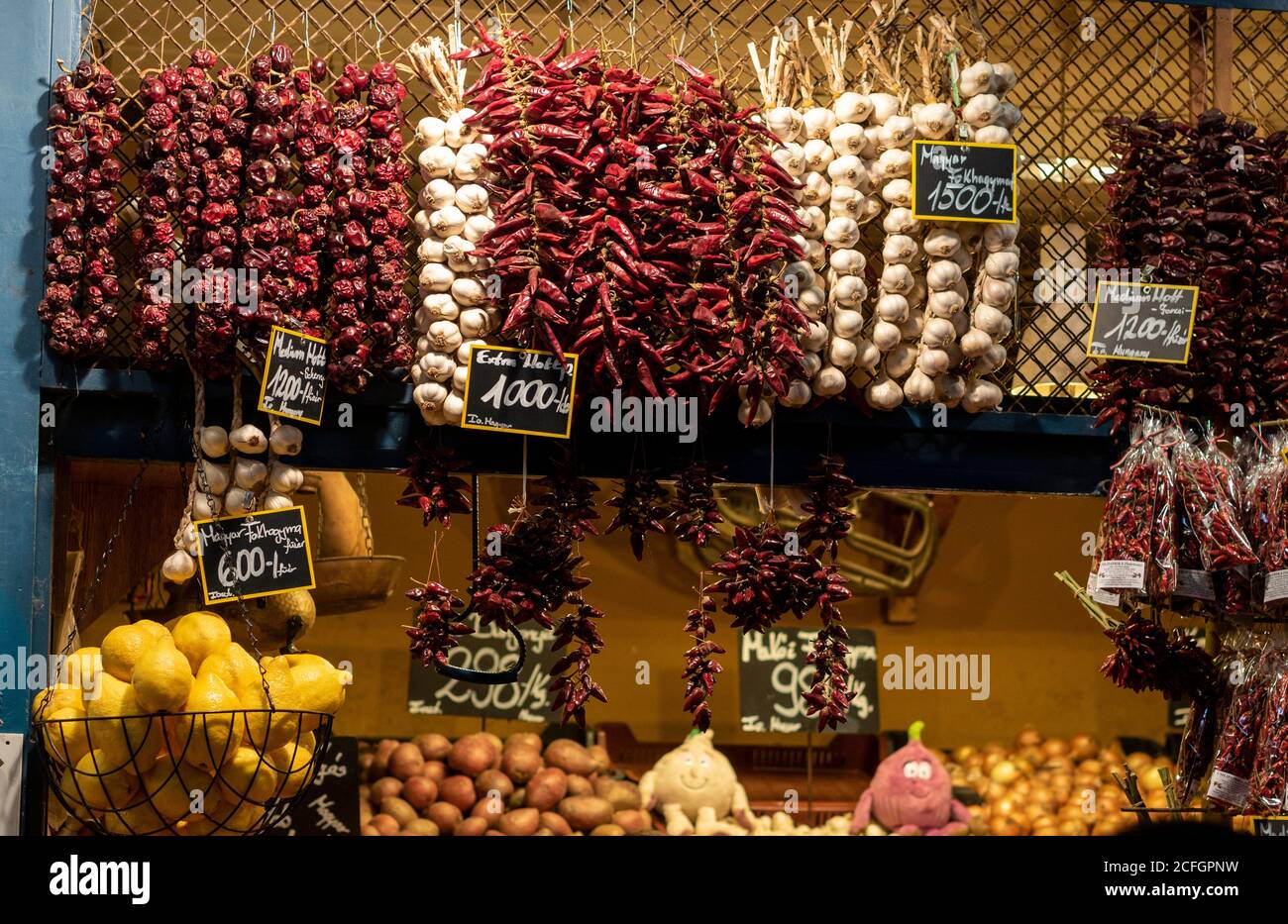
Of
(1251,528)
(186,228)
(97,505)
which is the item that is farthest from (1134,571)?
(97,505)

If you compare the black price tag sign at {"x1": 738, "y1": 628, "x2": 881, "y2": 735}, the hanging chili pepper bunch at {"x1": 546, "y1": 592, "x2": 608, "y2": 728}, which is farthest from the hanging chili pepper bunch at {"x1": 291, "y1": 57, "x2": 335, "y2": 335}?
the black price tag sign at {"x1": 738, "y1": 628, "x2": 881, "y2": 735}

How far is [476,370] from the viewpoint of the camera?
145 inches

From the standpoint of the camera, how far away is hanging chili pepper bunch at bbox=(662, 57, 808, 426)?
12.3 feet

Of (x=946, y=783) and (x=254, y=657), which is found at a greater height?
(x=254, y=657)

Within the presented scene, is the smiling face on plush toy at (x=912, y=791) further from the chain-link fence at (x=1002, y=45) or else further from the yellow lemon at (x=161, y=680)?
the yellow lemon at (x=161, y=680)

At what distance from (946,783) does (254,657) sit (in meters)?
2.68

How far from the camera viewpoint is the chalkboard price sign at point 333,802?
4902 mm

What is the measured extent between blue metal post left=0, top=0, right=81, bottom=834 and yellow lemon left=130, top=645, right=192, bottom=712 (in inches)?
20.5

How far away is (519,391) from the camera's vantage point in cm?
371

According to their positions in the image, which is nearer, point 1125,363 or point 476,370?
point 476,370

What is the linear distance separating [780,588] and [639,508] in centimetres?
42

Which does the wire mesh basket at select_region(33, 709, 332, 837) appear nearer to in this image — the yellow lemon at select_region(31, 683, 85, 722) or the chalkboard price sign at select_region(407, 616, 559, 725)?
the yellow lemon at select_region(31, 683, 85, 722)
